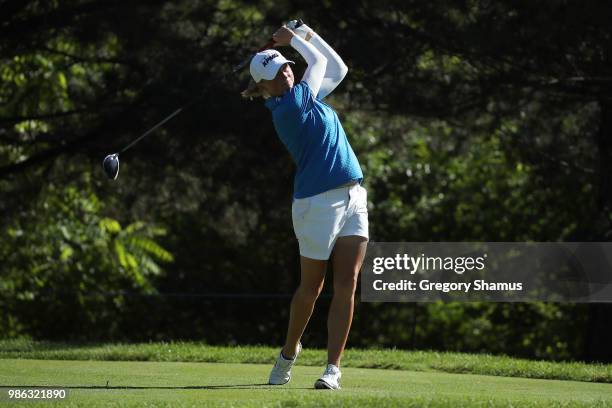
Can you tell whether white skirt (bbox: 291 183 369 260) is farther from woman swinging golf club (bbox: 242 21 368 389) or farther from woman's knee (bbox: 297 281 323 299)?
woman's knee (bbox: 297 281 323 299)

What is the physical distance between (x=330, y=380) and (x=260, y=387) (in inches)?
16.3

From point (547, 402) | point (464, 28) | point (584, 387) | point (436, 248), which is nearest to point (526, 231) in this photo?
point (436, 248)

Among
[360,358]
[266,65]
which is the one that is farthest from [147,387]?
[360,358]

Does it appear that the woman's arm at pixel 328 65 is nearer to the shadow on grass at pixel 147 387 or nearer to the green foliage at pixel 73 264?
the shadow on grass at pixel 147 387

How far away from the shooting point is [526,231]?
755 inches

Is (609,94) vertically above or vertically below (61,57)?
below

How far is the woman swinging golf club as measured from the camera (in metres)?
6.09

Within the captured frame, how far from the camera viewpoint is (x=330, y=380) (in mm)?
6180

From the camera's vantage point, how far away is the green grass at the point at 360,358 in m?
8.30

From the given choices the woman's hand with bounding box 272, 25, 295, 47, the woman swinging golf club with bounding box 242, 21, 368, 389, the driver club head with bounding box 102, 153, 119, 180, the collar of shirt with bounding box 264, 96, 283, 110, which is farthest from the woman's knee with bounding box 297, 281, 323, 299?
the driver club head with bounding box 102, 153, 119, 180

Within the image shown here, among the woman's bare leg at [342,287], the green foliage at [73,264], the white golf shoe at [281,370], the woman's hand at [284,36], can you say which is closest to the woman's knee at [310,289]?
the woman's bare leg at [342,287]

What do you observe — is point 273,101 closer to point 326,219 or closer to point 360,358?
point 326,219

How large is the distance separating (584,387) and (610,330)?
6753mm

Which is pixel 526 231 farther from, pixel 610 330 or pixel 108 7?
pixel 108 7
